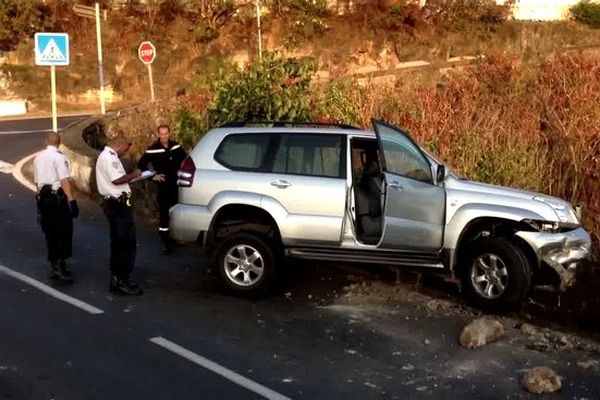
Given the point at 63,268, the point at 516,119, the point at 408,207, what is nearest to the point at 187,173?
the point at 63,268

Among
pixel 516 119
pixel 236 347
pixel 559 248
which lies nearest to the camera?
Answer: pixel 236 347

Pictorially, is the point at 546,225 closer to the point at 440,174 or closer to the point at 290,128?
the point at 440,174

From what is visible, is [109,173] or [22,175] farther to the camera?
[22,175]

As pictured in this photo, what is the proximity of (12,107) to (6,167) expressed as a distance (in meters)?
17.9

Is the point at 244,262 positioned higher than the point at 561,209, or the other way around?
the point at 561,209

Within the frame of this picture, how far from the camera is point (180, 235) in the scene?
826 cm

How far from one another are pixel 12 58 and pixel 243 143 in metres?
33.9

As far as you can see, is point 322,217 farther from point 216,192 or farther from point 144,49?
point 144,49

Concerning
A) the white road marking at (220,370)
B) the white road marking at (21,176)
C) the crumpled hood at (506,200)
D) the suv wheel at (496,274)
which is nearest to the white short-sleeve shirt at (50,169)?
the white road marking at (220,370)

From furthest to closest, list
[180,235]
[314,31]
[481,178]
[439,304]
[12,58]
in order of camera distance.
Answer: [314,31] → [12,58] → [481,178] → [180,235] → [439,304]

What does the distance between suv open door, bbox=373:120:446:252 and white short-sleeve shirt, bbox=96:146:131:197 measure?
8.69 ft

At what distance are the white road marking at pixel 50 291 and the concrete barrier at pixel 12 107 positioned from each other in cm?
2648

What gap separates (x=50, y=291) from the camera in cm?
806

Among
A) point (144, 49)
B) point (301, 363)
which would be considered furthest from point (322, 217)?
point (144, 49)
